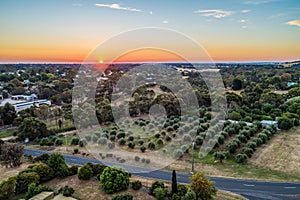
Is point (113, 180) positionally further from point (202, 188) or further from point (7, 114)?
point (7, 114)

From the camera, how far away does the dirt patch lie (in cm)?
2630

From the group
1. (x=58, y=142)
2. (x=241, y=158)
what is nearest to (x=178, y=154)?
(x=241, y=158)

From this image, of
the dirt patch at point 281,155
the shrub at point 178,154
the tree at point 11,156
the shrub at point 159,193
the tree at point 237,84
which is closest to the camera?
the shrub at point 159,193

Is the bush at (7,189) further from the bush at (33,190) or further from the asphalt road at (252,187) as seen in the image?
the asphalt road at (252,187)

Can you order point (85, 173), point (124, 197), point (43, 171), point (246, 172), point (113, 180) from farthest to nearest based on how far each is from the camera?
point (246, 172) < point (43, 171) < point (85, 173) < point (113, 180) < point (124, 197)

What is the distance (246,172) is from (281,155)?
7.12 meters

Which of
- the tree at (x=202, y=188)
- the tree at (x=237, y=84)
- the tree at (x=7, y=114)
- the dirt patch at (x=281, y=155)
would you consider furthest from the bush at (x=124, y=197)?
the tree at (x=237, y=84)

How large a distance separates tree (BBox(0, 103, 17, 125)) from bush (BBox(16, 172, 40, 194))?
3080 centimetres

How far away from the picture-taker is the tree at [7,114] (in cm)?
4697

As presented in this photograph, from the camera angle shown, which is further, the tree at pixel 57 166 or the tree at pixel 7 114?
the tree at pixel 7 114

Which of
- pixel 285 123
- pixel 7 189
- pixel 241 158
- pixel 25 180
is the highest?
pixel 285 123

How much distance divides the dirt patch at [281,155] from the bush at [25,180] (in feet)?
75.2

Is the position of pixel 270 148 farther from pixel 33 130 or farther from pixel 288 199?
pixel 33 130

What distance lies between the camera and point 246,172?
2523 centimetres
